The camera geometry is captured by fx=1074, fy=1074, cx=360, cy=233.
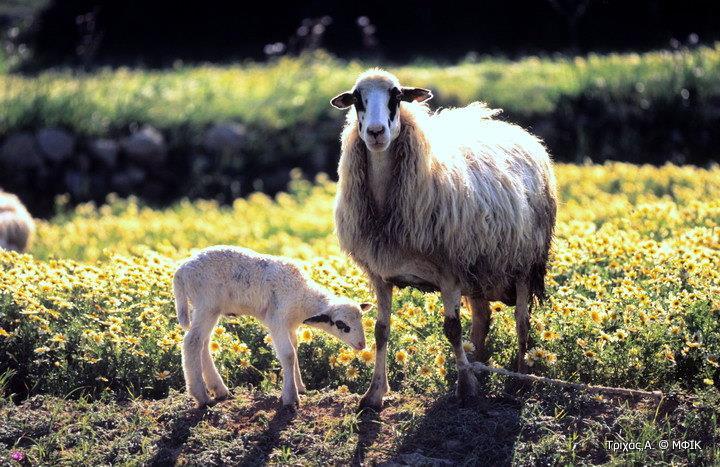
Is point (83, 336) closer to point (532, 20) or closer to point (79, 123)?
point (79, 123)

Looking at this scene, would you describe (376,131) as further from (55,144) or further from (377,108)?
(55,144)

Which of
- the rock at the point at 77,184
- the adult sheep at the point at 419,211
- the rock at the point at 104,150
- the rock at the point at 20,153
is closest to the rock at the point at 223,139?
the rock at the point at 104,150

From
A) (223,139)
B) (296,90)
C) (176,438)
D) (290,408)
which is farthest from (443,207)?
(296,90)

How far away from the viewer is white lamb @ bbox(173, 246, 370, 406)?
600cm

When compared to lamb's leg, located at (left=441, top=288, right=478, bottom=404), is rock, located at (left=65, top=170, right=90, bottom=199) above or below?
below

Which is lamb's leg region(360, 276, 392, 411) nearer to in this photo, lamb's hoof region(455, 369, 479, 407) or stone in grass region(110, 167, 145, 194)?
lamb's hoof region(455, 369, 479, 407)

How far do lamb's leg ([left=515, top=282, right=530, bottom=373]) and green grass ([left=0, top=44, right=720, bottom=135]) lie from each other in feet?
28.1

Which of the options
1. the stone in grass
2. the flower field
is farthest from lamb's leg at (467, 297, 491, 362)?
the stone in grass

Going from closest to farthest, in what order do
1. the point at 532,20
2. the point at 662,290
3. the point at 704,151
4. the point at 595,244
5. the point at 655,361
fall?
the point at 655,361
the point at 662,290
the point at 595,244
the point at 704,151
the point at 532,20

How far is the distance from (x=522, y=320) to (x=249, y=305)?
1.70m

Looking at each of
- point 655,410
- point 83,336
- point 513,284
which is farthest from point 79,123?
point 655,410

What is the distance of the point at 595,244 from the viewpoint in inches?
306

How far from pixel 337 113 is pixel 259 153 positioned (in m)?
1.29

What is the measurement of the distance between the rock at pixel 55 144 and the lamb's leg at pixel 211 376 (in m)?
8.89
